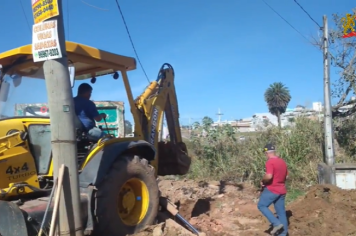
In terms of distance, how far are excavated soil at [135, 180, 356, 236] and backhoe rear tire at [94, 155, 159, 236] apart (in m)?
0.27

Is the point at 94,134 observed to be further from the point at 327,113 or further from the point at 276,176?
the point at 327,113

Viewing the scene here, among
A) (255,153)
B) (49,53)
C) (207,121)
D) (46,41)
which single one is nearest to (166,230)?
→ (49,53)

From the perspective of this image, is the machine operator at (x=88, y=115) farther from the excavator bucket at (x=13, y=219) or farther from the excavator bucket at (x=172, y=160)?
the excavator bucket at (x=172, y=160)

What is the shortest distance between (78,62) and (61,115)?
1508 mm

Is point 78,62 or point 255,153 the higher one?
point 78,62

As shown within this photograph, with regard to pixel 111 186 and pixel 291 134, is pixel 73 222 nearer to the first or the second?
pixel 111 186

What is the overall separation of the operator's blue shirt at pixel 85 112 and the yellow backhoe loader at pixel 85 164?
156mm

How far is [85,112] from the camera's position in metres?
5.78

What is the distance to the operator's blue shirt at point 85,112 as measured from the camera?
5.74 metres

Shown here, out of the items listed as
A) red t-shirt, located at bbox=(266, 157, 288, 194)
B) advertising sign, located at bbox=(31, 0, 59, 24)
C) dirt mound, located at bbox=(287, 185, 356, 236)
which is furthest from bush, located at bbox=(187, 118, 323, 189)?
advertising sign, located at bbox=(31, 0, 59, 24)

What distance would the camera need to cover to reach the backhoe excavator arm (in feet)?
23.3

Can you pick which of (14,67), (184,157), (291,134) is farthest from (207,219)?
(291,134)

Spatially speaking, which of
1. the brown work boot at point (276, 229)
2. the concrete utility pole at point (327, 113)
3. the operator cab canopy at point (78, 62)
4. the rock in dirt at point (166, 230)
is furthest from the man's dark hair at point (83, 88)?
the concrete utility pole at point (327, 113)

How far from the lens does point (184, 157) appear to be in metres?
7.82
